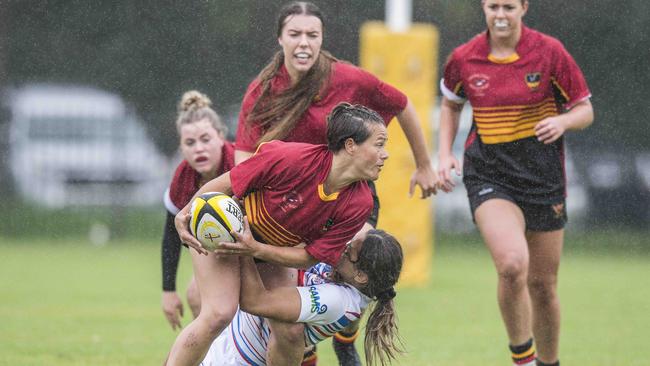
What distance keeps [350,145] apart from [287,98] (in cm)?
76

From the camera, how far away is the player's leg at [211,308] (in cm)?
471

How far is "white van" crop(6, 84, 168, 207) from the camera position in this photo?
16078mm

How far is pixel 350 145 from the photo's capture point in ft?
15.5

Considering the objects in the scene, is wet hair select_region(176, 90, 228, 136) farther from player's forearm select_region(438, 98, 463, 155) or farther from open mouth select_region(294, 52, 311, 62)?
player's forearm select_region(438, 98, 463, 155)

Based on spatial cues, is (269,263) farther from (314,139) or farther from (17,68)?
(17,68)

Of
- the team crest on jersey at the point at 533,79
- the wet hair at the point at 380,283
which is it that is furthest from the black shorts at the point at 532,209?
the wet hair at the point at 380,283

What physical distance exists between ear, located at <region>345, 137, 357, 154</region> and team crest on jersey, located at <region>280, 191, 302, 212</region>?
0.97 feet

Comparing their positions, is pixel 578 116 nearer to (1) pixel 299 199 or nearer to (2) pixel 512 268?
(2) pixel 512 268

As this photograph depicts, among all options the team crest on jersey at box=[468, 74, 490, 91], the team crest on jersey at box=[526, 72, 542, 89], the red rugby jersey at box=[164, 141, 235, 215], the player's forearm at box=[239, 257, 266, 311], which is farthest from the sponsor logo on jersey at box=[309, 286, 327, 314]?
the team crest on jersey at box=[526, 72, 542, 89]

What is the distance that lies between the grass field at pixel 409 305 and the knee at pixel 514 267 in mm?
1224

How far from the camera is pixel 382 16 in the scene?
14875mm

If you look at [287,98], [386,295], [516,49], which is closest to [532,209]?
[516,49]

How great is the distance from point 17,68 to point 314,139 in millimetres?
11978

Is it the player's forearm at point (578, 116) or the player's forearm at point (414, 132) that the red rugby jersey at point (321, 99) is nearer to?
the player's forearm at point (414, 132)
